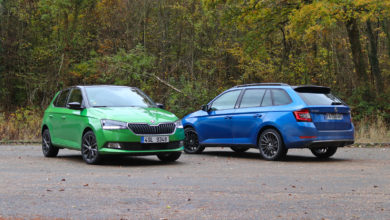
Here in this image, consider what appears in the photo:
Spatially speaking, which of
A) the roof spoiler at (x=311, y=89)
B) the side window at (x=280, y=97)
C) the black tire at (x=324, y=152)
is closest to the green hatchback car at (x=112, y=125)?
the side window at (x=280, y=97)

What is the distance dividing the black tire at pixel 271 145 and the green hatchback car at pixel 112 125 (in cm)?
199

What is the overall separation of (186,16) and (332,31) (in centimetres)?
801

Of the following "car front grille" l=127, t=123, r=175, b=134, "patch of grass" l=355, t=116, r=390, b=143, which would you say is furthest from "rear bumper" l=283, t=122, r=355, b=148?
"patch of grass" l=355, t=116, r=390, b=143

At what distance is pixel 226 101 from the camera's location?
566 inches

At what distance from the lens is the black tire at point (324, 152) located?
1372 centimetres

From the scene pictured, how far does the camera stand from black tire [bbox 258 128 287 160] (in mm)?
12548

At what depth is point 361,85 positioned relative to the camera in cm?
2478

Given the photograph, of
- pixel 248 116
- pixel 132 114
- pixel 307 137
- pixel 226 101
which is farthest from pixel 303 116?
pixel 132 114

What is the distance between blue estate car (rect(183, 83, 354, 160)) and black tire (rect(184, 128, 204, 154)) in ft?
1.54

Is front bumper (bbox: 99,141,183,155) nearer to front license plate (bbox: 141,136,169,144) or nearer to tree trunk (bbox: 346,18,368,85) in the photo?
front license plate (bbox: 141,136,169,144)

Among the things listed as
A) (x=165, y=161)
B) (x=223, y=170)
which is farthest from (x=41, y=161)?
(x=223, y=170)

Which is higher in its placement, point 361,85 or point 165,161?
point 361,85

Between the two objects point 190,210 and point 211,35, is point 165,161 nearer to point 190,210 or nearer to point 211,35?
point 190,210

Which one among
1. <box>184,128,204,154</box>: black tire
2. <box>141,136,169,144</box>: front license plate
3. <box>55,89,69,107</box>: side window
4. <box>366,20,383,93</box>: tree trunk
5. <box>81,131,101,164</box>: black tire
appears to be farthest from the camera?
<box>366,20,383,93</box>: tree trunk
